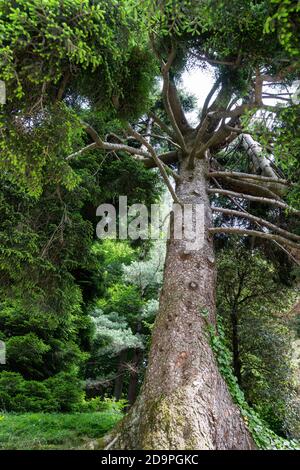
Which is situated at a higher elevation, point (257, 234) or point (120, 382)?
point (257, 234)

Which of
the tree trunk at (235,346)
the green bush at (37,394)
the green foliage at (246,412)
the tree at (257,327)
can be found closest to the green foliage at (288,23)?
the green foliage at (246,412)

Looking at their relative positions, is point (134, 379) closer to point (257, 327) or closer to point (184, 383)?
point (257, 327)

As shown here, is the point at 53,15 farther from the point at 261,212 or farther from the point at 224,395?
the point at 261,212

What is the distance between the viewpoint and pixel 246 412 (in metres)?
4.18

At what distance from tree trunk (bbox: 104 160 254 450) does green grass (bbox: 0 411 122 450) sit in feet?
3.25

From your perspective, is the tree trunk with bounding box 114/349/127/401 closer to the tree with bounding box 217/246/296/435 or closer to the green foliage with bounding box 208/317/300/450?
the tree with bounding box 217/246/296/435

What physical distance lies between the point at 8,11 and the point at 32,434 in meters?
4.94

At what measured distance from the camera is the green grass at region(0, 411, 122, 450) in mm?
4363

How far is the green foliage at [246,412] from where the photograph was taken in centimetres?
402

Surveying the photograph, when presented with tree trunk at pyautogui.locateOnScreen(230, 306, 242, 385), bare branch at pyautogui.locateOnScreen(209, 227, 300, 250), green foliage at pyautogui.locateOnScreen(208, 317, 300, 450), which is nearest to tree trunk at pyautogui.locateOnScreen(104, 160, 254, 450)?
green foliage at pyautogui.locateOnScreen(208, 317, 300, 450)

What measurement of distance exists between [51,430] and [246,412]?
9.06 ft

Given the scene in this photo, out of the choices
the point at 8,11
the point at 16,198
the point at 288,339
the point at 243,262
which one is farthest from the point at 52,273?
the point at 288,339

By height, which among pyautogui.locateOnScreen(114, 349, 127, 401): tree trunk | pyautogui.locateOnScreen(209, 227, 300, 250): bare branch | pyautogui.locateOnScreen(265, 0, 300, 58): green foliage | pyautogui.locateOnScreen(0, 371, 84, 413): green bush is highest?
pyautogui.locateOnScreen(265, 0, 300, 58): green foliage

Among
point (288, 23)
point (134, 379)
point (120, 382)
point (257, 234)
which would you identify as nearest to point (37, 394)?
point (257, 234)
